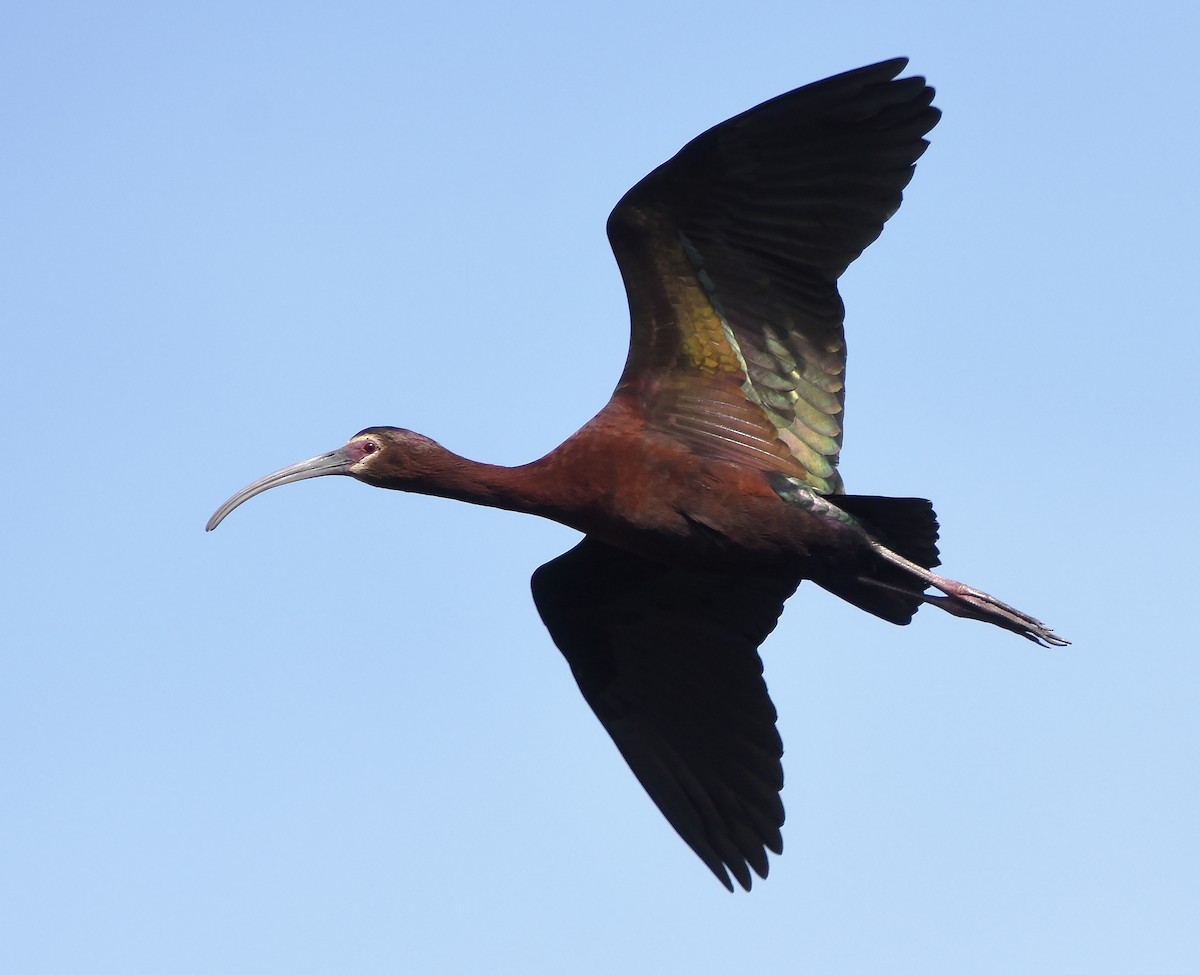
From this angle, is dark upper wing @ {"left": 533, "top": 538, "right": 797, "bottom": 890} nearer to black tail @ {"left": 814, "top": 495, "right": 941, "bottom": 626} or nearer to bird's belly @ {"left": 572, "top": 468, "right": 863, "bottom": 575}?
black tail @ {"left": 814, "top": 495, "right": 941, "bottom": 626}

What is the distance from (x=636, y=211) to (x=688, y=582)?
2.18 meters

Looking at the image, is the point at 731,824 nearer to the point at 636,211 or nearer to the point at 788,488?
the point at 788,488

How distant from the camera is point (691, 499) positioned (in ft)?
32.8

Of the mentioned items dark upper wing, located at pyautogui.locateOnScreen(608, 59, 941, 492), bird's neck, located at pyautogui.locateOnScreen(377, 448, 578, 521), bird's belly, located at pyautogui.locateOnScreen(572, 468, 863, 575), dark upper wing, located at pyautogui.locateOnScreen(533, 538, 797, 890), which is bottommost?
dark upper wing, located at pyautogui.locateOnScreen(533, 538, 797, 890)

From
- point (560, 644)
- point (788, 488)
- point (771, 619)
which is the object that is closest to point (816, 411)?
point (788, 488)

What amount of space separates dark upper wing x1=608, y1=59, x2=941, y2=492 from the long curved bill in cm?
151

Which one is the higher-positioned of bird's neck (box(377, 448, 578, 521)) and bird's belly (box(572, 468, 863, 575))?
bird's neck (box(377, 448, 578, 521))

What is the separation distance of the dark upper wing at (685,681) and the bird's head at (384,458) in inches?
44.4

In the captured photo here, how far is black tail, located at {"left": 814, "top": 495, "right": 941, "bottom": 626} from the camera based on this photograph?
10.0m

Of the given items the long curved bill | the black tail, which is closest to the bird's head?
the long curved bill

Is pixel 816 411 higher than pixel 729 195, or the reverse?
pixel 729 195

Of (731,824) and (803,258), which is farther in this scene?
(731,824)

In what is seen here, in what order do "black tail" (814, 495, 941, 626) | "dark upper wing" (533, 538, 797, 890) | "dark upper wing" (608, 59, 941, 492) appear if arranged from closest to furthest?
1. "dark upper wing" (608, 59, 941, 492)
2. "black tail" (814, 495, 941, 626)
3. "dark upper wing" (533, 538, 797, 890)

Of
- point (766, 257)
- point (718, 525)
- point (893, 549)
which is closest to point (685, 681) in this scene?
point (718, 525)
